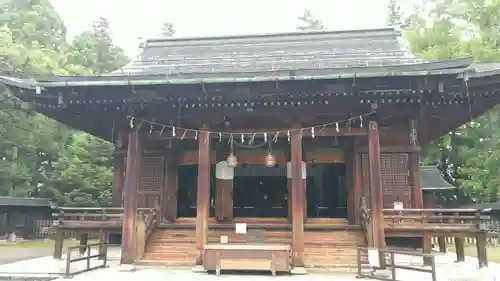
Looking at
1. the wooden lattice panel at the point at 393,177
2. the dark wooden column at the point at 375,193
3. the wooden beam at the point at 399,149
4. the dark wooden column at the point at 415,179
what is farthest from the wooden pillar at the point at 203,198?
the dark wooden column at the point at 415,179

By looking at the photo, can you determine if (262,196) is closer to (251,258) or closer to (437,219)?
(437,219)

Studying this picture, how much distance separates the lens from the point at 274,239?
36.3 ft

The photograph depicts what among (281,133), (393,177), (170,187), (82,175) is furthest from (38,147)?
(393,177)

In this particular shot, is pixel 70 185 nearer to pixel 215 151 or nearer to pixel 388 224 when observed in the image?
pixel 215 151

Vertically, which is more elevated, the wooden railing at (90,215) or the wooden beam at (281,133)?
the wooden beam at (281,133)

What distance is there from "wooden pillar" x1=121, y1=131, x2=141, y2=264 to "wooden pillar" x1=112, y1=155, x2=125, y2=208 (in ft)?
13.5

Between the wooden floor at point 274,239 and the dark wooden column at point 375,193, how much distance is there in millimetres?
860

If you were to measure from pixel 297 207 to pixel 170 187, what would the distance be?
4.99 m

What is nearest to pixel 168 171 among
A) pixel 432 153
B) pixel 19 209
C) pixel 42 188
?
pixel 19 209

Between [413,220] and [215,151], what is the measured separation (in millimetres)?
6265

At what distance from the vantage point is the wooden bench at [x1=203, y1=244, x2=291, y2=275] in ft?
29.7

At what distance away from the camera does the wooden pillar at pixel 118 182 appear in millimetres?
14594

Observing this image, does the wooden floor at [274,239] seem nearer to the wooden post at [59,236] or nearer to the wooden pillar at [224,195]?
the wooden pillar at [224,195]

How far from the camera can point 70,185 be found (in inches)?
1019
